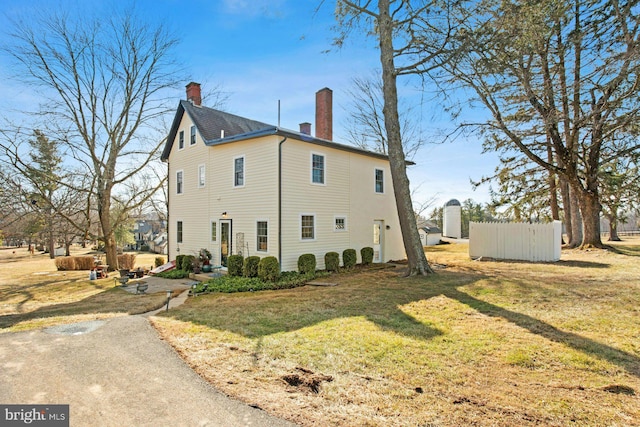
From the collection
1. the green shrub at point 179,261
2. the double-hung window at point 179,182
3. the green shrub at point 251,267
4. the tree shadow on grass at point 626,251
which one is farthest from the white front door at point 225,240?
the tree shadow on grass at point 626,251

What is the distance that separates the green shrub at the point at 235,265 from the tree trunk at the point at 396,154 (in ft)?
20.4

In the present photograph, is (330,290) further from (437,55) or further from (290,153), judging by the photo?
(437,55)

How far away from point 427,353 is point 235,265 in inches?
369

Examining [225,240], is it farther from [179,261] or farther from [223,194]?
[179,261]

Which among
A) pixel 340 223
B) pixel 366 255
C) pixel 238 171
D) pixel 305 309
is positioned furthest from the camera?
pixel 366 255

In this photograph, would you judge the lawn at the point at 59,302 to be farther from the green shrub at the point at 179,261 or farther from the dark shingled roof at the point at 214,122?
the dark shingled roof at the point at 214,122

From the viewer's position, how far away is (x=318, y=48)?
12703 millimetres

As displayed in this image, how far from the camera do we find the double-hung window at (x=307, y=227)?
1295 centimetres

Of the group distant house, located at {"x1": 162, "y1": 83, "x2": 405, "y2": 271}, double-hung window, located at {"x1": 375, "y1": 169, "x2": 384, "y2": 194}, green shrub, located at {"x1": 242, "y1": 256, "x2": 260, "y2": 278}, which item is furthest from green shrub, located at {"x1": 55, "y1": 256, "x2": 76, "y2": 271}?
double-hung window, located at {"x1": 375, "y1": 169, "x2": 384, "y2": 194}

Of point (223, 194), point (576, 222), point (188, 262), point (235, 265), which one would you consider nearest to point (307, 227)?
point (235, 265)

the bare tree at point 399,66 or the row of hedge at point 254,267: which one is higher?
the bare tree at point 399,66

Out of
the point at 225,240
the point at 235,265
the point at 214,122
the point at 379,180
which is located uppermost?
the point at 214,122

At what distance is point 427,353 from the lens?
15.2 ft

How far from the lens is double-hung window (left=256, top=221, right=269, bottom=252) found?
12.4 metres
